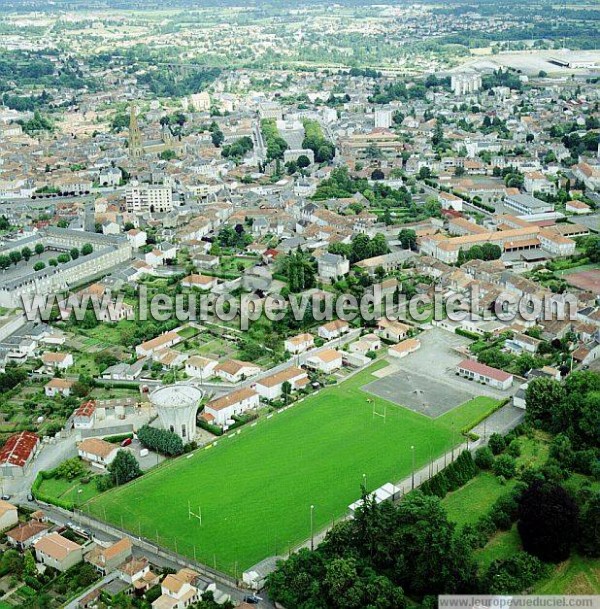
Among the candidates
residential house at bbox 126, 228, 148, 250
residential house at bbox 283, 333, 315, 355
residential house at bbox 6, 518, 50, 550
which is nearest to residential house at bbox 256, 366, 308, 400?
residential house at bbox 283, 333, 315, 355

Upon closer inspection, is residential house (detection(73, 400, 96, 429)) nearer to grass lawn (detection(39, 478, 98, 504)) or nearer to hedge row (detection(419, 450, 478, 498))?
grass lawn (detection(39, 478, 98, 504))

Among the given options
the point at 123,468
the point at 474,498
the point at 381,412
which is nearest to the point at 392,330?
the point at 381,412

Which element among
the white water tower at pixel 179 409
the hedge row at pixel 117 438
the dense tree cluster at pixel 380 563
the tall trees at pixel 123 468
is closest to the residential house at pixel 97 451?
the hedge row at pixel 117 438

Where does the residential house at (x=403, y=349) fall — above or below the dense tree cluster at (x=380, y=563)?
below

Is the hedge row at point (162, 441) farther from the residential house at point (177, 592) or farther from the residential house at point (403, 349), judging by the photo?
the residential house at point (403, 349)

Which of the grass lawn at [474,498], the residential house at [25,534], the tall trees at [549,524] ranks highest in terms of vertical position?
the tall trees at [549,524]

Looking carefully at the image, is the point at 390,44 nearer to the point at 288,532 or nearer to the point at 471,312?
the point at 471,312
